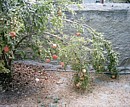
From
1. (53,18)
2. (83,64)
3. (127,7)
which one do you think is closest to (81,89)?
(83,64)

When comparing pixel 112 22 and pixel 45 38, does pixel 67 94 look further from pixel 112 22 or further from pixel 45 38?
pixel 112 22

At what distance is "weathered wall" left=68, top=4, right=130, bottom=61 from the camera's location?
4969mm

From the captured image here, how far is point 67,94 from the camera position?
412cm

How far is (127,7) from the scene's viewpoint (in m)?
5.05

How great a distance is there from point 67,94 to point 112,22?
5.17ft

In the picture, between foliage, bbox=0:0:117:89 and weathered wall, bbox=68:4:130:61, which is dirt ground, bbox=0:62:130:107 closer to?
foliage, bbox=0:0:117:89

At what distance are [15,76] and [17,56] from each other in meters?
0.55

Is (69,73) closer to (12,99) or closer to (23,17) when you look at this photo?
(12,99)

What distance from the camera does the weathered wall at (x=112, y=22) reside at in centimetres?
497

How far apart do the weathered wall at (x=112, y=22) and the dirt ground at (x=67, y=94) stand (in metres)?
0.65

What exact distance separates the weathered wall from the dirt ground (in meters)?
0.65

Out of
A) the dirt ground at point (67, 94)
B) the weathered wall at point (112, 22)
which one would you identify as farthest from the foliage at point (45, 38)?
the weathered wall at point (112, 22)

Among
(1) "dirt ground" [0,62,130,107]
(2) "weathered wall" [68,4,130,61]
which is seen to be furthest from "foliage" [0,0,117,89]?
(2) "weathered wall" [68,4,130,61]

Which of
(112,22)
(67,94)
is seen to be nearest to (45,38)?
(67,94)
